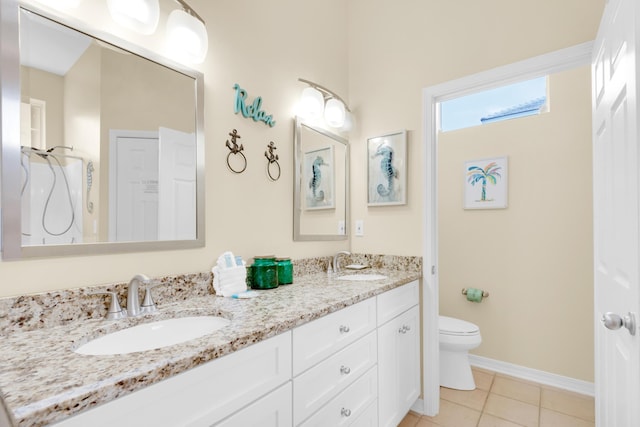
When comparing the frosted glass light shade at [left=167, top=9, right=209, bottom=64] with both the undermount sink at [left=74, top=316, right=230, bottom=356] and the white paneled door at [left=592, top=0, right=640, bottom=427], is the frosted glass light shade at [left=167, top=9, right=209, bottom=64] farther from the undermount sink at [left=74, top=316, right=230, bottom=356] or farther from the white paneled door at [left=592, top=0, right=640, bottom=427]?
the white paneled door at [left=592, top=0, right=640, bottom=427]

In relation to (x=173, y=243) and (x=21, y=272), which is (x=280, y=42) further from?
(x=21, y=272)

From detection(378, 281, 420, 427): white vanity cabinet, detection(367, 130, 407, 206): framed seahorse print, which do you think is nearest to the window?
detection(367, 130, 407, 206): framed seahorse print

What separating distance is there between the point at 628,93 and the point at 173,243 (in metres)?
1.60

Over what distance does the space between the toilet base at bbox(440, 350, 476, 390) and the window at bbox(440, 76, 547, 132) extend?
74.0 inches

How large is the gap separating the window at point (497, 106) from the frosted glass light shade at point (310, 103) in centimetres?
113

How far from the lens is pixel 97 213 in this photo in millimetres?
1050

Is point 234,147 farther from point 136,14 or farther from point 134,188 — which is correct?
point 136,14

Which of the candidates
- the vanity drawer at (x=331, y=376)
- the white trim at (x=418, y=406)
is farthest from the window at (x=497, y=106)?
the white trim at (x=418, y=406)

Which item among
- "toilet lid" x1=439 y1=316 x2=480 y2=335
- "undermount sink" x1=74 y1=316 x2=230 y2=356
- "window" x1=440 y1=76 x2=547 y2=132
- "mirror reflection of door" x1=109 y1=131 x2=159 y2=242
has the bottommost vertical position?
"toilet lid" x1=439 y1=316 x2=480 y2=335

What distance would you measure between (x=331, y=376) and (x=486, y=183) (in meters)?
2.12

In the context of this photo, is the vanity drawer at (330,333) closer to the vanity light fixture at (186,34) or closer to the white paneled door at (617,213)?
the white paneled door at (617,213)

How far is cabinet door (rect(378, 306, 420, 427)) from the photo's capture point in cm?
155

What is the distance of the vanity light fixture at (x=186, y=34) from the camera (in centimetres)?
121

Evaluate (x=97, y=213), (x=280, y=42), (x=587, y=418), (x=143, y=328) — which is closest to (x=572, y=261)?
(x=587, y=418)
